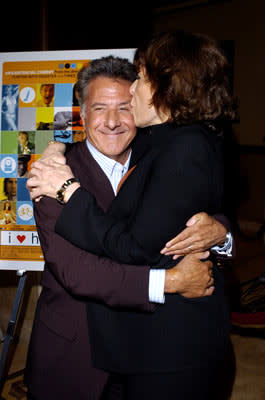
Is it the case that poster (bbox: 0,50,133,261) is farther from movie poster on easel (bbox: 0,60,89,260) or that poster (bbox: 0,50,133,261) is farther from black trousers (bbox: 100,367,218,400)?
Answer: black trousers (bbox: 100,367,218,400)

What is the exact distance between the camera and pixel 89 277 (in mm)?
1109

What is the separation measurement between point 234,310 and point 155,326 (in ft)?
7.90

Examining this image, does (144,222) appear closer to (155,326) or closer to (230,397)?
(155,326)

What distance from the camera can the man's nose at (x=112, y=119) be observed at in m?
1.59

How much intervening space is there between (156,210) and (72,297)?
1.63 ft

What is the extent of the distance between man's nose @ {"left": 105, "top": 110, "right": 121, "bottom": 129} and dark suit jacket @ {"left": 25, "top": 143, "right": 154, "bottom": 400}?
0.17 meters

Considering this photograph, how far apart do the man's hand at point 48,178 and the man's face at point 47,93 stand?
866 millimetres

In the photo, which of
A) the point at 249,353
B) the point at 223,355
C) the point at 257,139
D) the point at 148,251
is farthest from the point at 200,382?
the point at 257,139

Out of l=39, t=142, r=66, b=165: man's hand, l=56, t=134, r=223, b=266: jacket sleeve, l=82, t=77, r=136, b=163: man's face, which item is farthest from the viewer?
l=82, t=77, r=136, b=163: man's face

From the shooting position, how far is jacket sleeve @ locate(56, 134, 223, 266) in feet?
3.27

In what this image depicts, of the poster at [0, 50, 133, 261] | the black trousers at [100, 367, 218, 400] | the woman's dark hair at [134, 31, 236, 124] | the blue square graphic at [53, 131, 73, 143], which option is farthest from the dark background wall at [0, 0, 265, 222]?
the black trousers at [100, 367, 218, 400]

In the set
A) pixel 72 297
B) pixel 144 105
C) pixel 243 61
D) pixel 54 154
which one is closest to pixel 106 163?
pixel 54 154

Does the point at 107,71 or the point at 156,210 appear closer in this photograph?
the point at 156,210

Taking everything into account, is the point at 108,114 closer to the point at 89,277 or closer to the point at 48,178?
the point at 48,178
